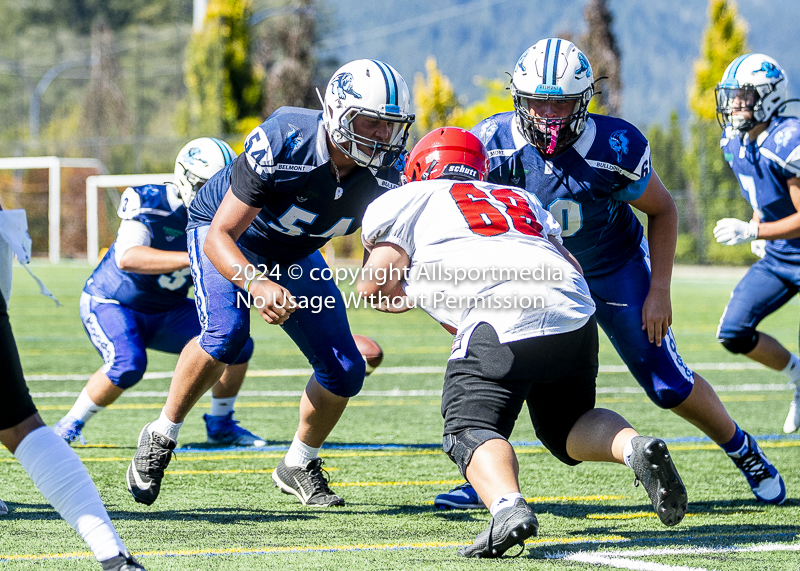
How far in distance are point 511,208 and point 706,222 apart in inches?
776

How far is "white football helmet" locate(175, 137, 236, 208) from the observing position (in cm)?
516

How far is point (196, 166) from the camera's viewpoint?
5.17m

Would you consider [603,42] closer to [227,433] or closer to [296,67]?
[296,67]

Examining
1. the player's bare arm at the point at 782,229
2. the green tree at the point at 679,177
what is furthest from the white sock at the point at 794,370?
the green tree at the point at 679,177

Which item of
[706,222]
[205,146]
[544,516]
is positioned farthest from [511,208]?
[706,222]

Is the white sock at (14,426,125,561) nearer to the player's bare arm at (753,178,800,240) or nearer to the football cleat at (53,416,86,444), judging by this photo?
the football cleat at (53,416,86,444)

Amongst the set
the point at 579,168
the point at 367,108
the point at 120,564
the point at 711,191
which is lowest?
the point at 711,191

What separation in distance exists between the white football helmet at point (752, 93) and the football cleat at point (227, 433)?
3.19 meters

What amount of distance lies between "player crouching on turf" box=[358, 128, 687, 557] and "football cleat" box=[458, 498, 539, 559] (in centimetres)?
9

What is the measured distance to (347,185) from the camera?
396 centimetres

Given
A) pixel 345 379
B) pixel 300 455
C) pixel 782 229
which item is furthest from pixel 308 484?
pixel 782 229

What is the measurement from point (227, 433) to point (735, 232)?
2.91 metres

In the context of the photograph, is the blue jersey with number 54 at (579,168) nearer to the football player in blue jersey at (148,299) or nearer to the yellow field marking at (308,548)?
the yellow field marking at (308,548)

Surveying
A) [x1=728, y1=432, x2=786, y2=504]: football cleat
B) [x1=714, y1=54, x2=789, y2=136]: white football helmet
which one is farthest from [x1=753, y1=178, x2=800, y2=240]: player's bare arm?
[x1=728, y1=432, x2=786, y2=504]: football cleat
